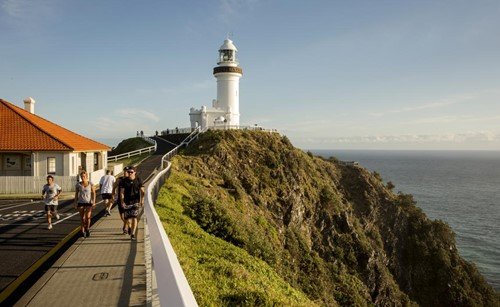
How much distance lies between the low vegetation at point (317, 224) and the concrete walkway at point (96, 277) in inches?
160

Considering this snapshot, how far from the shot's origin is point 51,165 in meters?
25.1

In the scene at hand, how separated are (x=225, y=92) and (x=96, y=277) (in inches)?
2022

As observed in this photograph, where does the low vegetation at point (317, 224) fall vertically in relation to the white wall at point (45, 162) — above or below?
below

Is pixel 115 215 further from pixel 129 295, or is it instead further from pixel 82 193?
pixel 129 295

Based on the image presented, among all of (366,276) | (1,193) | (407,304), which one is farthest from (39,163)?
(407,304)

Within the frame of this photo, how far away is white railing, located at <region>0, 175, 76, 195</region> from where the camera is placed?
Result: 72.1 feet

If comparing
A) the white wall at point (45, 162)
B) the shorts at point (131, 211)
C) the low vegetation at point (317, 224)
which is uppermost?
the white wall at point (45, 162)

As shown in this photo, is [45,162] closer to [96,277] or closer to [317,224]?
[96,277]

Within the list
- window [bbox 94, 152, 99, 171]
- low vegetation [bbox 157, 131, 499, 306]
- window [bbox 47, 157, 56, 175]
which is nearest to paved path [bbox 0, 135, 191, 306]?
low vegetation [bbox 157, 131, 499, 306]

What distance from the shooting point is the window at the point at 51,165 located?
81.8 feet

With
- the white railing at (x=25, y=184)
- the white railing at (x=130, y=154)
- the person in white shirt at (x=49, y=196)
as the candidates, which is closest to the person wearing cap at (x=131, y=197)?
the person in white shirt at (x=49, y=196)

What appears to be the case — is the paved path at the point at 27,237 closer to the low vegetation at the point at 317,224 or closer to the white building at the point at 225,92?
the low vegetation at the point at 317,224

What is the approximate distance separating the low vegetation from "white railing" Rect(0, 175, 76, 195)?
22.1ft

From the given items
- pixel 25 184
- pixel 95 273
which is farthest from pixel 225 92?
pixel 95 273
